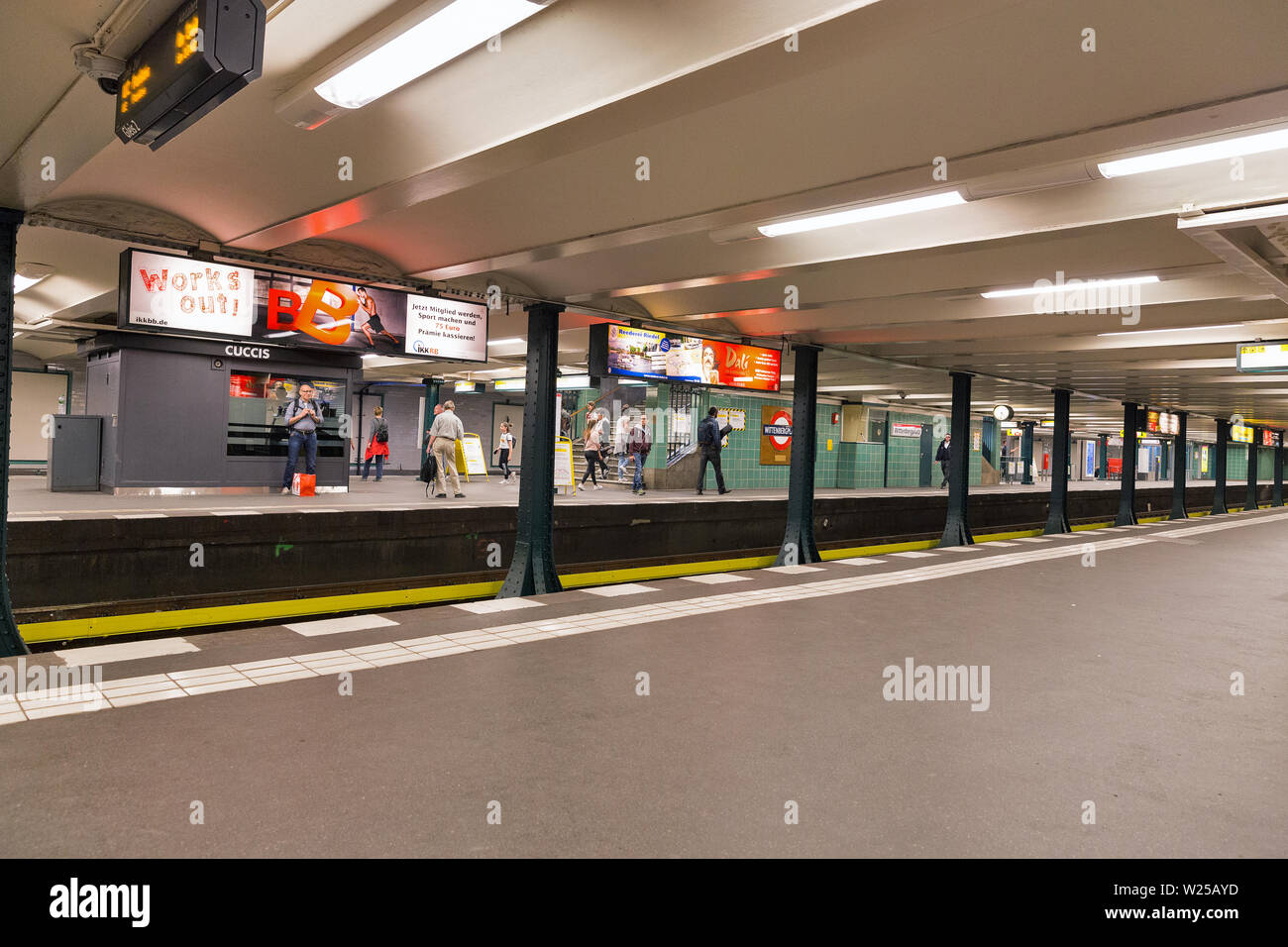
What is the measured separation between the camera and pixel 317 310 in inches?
262

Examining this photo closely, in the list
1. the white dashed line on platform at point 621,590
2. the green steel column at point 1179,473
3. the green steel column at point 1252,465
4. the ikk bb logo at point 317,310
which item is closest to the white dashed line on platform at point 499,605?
the white dashed line on platform at point 621,590

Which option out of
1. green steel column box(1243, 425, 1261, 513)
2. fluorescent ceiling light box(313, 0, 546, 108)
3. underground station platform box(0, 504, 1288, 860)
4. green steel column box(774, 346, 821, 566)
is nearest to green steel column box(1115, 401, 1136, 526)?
green steel column box(1243, 425, 1261, 513)

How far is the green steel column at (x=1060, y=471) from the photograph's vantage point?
1525cm

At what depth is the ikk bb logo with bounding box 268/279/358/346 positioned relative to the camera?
6.46 metres

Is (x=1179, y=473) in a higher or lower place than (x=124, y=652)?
higher

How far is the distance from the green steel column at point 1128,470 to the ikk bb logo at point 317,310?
1700 centimetres

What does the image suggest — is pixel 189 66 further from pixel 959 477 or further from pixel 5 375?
pixel 959 477

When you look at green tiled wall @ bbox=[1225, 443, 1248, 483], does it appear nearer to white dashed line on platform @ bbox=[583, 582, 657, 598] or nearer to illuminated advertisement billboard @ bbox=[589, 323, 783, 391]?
illuminated advertisement billboard @ bbox=[589, 323, 783, 391]

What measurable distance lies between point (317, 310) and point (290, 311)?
8.6 inches

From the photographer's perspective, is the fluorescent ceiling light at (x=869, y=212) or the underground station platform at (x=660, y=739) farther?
the fluorescent ceiling light at (x=869, y=212)

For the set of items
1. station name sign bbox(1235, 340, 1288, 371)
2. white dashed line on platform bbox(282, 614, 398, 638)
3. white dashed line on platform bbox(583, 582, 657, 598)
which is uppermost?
station name sign bbox(1235, 340, 1288, 371)

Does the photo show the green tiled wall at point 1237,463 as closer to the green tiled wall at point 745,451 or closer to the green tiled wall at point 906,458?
the green tiled wall at point 906,458

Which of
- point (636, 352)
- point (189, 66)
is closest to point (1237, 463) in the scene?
point (636, 352)

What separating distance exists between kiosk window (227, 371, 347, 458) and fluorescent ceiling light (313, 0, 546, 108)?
11.5m
